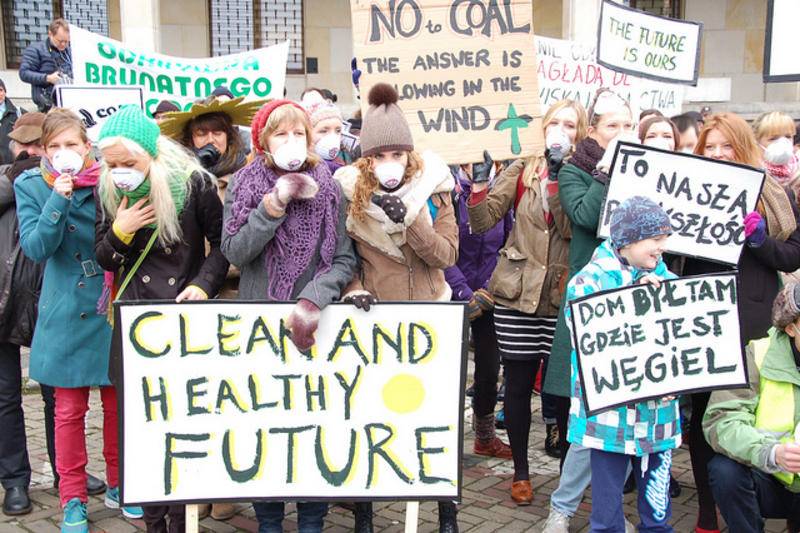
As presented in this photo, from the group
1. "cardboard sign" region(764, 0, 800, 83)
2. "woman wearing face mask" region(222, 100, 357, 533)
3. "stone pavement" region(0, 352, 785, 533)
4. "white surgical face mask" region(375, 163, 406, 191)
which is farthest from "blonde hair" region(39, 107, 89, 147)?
"cardboard sign" region(764, 0, 800, 83)

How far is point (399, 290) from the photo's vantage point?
3730mm

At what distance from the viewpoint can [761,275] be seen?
4.02 metres

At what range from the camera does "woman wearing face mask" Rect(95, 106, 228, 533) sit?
140 inches

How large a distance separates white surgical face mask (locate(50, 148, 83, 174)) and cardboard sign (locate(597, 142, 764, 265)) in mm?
2539

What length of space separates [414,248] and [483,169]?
841mm

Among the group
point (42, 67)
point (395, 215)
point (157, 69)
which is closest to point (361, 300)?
point (395, 215)

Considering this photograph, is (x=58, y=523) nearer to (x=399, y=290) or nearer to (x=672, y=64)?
(x=399, y=290)

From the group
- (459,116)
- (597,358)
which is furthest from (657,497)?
(459,116)

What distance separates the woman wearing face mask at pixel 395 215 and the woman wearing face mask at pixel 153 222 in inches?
26.4

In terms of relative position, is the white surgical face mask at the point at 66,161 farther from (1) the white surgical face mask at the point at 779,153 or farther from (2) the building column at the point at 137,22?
(2) the building column at the point at 137,22

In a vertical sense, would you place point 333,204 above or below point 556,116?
below

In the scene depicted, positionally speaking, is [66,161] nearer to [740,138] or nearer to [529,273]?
[529,273]

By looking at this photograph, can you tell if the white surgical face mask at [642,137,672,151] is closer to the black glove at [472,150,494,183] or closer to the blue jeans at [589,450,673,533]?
the black glove at [472,150,494,183]

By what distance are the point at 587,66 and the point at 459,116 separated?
14.2ft
